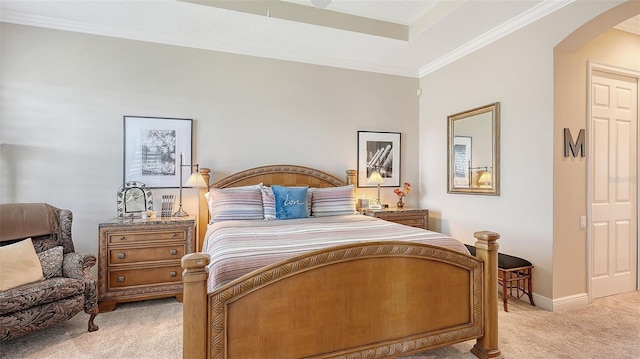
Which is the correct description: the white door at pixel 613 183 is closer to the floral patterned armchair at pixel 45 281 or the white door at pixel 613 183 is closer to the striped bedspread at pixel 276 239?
the striped bedspread at pixel 276 239

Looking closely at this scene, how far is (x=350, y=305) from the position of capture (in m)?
1.79

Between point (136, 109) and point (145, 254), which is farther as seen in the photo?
point (136, 109)

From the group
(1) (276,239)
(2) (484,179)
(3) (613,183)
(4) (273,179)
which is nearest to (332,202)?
(4) (273,179)

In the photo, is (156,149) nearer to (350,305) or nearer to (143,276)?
(143,276)

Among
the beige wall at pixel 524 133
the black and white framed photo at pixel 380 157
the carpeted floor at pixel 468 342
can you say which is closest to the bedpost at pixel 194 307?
the carpeted floor at pixel 468 342

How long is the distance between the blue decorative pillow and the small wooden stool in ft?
6.75

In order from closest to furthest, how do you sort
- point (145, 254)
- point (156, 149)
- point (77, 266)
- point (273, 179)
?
point (77, 266), point (145, 254), point (156, 149), point (273, 179)

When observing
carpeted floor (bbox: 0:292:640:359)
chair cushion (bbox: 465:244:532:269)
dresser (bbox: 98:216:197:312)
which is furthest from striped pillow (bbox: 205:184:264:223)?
chair cushion (bbox: 465:244:532:269)

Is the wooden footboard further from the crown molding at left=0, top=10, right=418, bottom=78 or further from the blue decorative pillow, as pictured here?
the crown molding at left=0, top=10, right=418, bottom=78

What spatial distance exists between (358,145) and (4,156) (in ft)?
13.2

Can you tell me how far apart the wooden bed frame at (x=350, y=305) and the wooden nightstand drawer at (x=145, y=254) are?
1813mm

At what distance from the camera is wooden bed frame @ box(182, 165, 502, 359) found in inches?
61.0

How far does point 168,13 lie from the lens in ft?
10.3

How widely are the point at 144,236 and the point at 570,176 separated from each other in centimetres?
422
